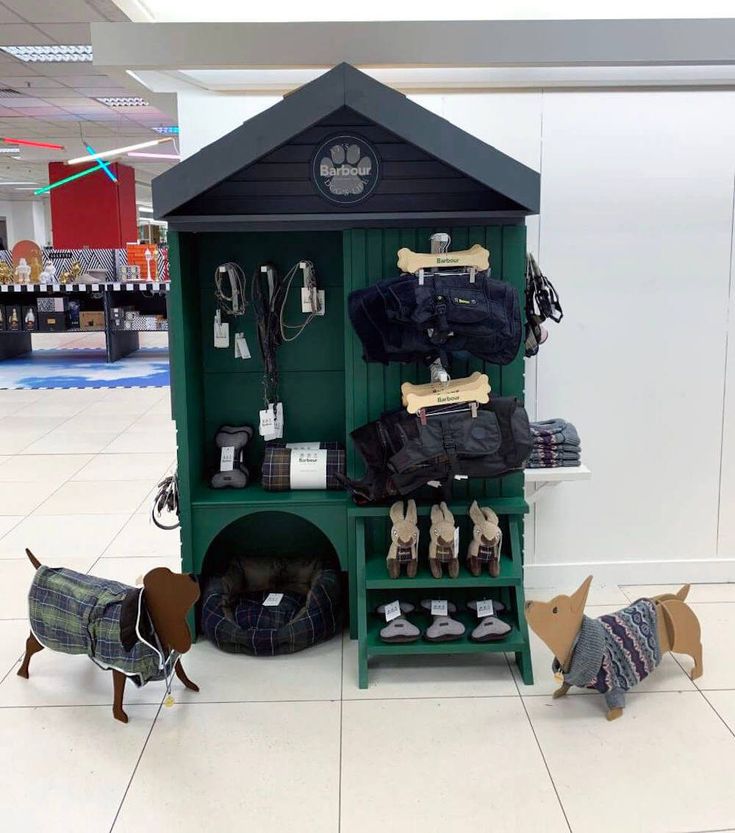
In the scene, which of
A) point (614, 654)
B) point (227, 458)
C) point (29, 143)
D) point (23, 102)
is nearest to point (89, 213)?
point (29, 143)

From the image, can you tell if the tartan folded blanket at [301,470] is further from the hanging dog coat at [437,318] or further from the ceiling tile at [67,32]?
the ceiling tile at [67,32]

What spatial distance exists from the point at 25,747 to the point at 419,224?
217cm

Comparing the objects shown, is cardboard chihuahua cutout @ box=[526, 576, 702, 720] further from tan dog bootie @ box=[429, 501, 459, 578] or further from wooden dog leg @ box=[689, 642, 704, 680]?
tan dog bootie @ box=[429, 501, 459, 578]

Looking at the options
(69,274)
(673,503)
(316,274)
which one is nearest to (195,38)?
(316,274)

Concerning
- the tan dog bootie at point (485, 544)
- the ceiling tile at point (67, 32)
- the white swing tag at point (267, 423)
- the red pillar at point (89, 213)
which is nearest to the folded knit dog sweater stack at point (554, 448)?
the tan dog bootie at point (485, 544)

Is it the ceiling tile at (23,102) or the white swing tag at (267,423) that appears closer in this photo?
the white swing tag at (267,423)

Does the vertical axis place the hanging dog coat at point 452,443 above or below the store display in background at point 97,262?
below

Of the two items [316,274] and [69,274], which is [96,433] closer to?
[316,274]

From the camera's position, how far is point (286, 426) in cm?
362

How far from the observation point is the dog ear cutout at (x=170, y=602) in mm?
2777

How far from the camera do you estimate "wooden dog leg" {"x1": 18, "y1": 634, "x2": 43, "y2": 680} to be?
3113 mm

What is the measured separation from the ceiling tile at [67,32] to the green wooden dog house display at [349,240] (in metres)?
6.15

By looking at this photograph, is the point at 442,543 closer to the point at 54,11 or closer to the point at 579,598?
the point at 579,598

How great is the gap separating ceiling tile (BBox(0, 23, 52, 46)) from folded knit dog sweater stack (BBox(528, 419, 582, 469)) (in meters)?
7.41
